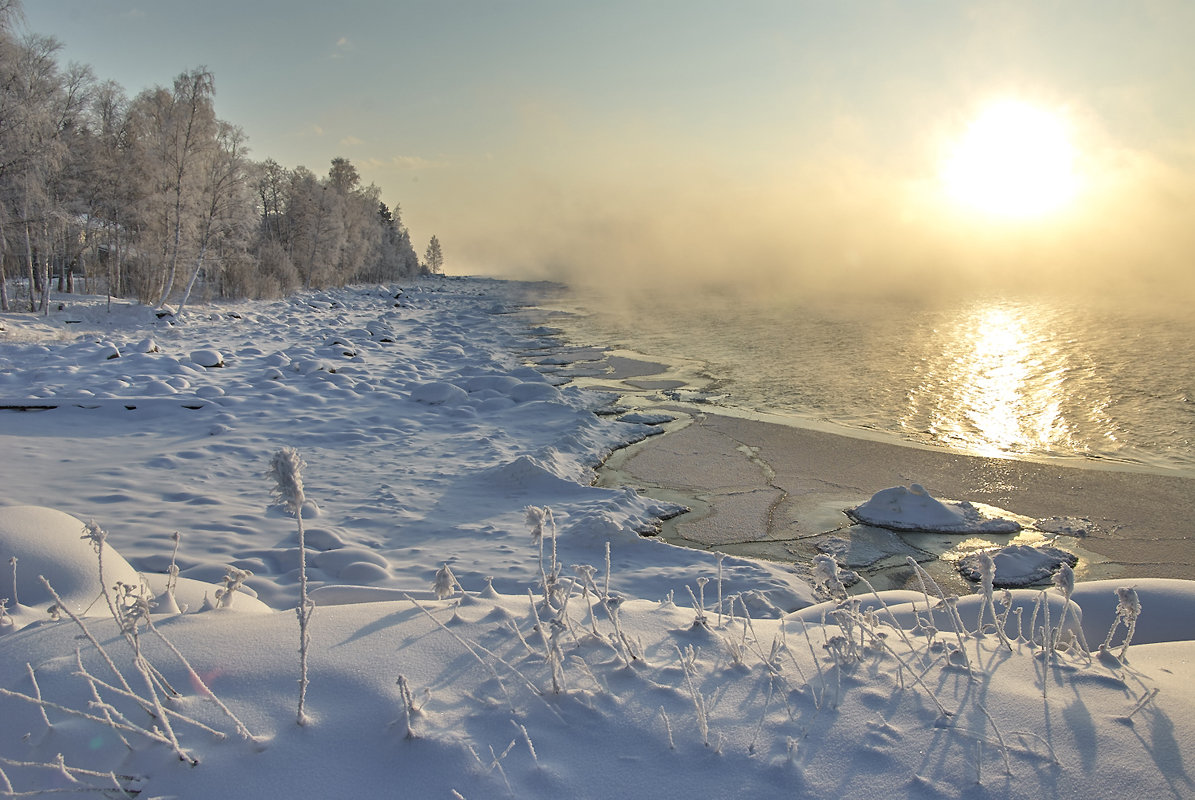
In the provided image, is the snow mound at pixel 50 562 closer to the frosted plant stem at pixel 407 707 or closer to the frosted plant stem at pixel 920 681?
the frosted plant stem at pixel 407 707

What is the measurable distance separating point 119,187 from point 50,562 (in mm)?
22888

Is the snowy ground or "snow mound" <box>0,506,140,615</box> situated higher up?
the snowy ground

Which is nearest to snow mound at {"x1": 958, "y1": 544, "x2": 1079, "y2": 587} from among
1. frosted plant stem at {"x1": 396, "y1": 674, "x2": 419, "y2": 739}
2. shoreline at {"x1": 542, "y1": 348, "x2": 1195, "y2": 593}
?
shoreline at {"x1": 542, "y1": 348, "x2": 1195, "y2": 593}

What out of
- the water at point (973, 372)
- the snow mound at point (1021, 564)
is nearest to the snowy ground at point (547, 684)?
the snow mound at point (1021, 564)

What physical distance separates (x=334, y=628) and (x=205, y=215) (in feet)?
74.8

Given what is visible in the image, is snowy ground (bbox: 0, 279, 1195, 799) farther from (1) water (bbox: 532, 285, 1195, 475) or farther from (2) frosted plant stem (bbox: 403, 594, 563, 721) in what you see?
(1) water (bbox: 532, 285, 1195, 475)

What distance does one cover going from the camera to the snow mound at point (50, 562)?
2758 mm

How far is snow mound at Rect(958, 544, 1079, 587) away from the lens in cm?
461

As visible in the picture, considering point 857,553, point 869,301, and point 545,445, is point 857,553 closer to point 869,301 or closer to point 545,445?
point 545,445

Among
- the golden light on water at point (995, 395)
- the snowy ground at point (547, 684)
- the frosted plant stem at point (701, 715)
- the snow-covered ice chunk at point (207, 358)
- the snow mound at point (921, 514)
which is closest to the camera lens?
the snowy ground at point (547, 684)

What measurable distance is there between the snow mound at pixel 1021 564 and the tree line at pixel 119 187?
64.6 ft

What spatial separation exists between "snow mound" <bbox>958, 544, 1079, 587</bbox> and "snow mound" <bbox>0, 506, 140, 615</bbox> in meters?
5.06

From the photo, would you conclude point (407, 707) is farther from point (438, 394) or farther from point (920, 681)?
point (438, 394)

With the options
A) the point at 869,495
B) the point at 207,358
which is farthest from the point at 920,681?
the point at 207,358
